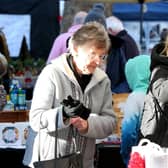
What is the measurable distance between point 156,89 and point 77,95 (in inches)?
17.8

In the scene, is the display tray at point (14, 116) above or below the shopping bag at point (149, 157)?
below

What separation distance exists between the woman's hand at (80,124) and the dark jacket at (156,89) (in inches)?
13.4

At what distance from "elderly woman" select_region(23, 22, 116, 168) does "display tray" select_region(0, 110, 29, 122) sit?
138 centimetres

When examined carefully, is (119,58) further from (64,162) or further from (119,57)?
(64,162)

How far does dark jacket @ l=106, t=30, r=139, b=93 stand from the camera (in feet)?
→ 18.5

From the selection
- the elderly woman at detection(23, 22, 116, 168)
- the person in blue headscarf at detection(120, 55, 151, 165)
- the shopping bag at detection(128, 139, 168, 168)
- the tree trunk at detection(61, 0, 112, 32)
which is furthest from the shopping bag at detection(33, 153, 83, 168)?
the tree trunk at detection(61, 0, 112, 32)

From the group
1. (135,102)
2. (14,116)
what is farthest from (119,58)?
(135,102)

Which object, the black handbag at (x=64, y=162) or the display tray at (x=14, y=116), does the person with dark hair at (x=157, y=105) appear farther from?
the display tray at (x=14, y=116)

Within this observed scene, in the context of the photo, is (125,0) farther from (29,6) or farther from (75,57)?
(75,57)

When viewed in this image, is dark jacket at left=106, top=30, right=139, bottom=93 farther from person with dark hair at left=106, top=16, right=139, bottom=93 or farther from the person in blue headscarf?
the person in blue headscarf

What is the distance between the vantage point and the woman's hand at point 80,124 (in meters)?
2.90

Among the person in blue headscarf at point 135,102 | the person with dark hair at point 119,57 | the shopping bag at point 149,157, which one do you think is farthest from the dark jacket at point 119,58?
the shopping bag at point 149,157

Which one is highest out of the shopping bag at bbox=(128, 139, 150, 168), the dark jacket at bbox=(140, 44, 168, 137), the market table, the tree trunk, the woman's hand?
the tree trunk

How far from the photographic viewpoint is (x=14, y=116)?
4512 mm
